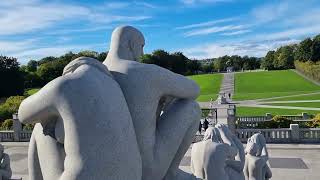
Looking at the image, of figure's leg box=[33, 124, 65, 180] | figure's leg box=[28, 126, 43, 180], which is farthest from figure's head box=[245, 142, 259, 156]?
figure's leg box=[33, 124, 65, 180]

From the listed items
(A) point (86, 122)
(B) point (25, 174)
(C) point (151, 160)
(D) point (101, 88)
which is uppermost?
(D) point (101, 88)

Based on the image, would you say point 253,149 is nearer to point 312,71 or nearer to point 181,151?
point 181,151

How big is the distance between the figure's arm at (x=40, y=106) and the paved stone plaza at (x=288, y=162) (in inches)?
432

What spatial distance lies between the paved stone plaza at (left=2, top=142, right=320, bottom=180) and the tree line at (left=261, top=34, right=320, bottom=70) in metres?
87.9

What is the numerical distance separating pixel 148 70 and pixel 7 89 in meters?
60.7

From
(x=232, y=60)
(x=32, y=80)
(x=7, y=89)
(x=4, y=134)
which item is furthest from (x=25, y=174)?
(x=232, y=60)

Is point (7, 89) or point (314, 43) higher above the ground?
point (314, 43)

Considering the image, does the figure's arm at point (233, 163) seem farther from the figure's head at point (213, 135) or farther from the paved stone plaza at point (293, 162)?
the paved stone plaza at point (293, 162)

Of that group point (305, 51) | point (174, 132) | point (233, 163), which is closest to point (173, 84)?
point (174, 132)

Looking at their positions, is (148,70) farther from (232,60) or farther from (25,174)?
(232,60)

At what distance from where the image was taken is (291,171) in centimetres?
1503

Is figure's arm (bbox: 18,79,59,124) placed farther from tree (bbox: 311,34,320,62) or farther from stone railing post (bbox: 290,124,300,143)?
tree (bbox: 311,34,320,62)

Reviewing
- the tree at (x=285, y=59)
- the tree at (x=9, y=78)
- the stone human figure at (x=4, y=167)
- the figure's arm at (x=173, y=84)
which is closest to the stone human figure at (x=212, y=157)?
the figure's arm at (x=173, y=84)

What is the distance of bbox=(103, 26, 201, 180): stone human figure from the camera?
3.58 meters
